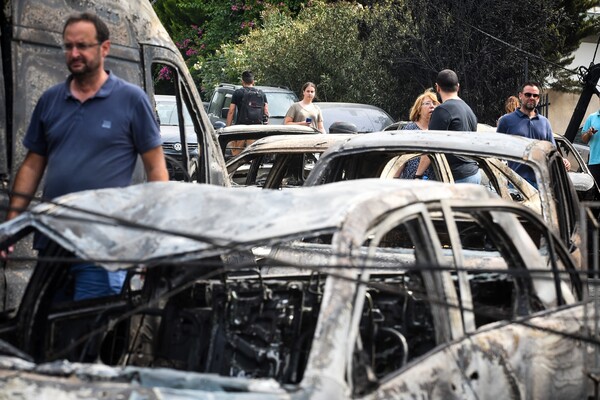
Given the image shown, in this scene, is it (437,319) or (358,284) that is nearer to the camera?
(358,284)

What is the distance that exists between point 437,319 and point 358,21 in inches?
888

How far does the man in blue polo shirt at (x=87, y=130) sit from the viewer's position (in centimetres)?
712

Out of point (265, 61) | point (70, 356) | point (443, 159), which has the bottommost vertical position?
point (70, 356)

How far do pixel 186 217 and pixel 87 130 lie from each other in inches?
65.9

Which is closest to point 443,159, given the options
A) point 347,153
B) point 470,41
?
point 347,153

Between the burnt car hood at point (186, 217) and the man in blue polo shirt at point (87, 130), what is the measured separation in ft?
3.25

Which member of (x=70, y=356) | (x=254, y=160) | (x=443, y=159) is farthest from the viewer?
(x=254, y=160)

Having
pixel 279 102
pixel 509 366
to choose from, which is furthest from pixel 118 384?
pixel 279 102

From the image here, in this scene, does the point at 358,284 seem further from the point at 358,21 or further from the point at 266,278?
the point at 358,21

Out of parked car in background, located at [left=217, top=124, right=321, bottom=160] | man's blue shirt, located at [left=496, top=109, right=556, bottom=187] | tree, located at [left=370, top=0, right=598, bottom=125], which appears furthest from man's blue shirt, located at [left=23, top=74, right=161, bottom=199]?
tree, located at [left=370, top=0, right=598, bottom=125]

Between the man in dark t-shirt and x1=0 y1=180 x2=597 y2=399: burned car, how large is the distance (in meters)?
4.31

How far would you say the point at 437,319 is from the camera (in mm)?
5875

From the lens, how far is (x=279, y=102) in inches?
941

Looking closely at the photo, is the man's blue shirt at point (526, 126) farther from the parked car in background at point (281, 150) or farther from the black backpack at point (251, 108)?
the black backpack at point (251, 108)
